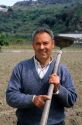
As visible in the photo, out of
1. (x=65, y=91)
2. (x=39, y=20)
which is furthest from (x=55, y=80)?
(x=39, y=20)

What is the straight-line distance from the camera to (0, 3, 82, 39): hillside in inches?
3091

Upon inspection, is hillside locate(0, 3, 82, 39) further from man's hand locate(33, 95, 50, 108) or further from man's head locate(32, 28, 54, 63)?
man's hand locate(33, 95, 50, 108)

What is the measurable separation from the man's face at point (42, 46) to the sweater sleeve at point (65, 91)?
0.16 metres

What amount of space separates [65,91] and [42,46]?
345 mm

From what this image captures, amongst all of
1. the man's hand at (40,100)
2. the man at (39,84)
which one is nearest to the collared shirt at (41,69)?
the man at (39,84)

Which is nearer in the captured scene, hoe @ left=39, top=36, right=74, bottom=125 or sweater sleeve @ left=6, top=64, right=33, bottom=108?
hoe @ left=39, top=36, right=74, bottom=125

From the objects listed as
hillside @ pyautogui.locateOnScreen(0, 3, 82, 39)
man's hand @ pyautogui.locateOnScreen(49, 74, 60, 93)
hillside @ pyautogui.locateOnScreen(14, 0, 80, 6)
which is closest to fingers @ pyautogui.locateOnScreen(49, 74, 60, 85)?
man's hand @ pyautogui.locateOnScreen(49, 74, 60, 93)

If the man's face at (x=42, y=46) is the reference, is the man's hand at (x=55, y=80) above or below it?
below

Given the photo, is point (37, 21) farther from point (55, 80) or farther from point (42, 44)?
point (55, 80)

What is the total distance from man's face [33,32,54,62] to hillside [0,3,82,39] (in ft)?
211

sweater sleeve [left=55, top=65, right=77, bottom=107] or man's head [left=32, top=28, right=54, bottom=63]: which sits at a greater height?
man's head [left=32, top=28, right=54, bottom=63]

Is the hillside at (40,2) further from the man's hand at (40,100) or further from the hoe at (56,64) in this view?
the man's hand at (40,100)

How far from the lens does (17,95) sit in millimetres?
2936

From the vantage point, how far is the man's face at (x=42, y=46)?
300cm
